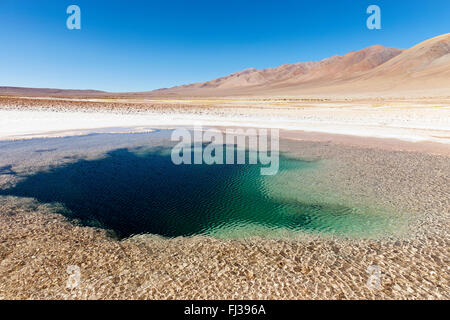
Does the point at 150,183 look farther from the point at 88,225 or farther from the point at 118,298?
the point at 118,298

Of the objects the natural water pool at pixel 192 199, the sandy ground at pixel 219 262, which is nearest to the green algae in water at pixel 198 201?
the natural water pool at pixel 192 199

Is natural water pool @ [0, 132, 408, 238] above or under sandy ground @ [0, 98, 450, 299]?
above

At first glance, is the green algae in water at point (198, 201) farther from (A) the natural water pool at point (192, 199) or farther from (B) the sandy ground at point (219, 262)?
(B) the sandy ground at point (219, 262)

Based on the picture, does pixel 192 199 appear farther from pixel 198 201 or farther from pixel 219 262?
pixel 219 262

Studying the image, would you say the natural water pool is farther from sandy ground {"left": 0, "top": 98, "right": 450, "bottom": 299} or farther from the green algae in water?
sandy ground {"left": 0, "top": 98, "right": 450, "bottom": 299}

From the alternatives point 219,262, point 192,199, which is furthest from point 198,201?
point 219,262

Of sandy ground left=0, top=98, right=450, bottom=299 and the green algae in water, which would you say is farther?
the green algae in water

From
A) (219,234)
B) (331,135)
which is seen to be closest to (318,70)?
(331,135)

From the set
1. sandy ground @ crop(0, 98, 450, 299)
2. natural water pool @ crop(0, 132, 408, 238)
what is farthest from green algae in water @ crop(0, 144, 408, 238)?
sandy ground @ crop(0, 98, 450, 299)
